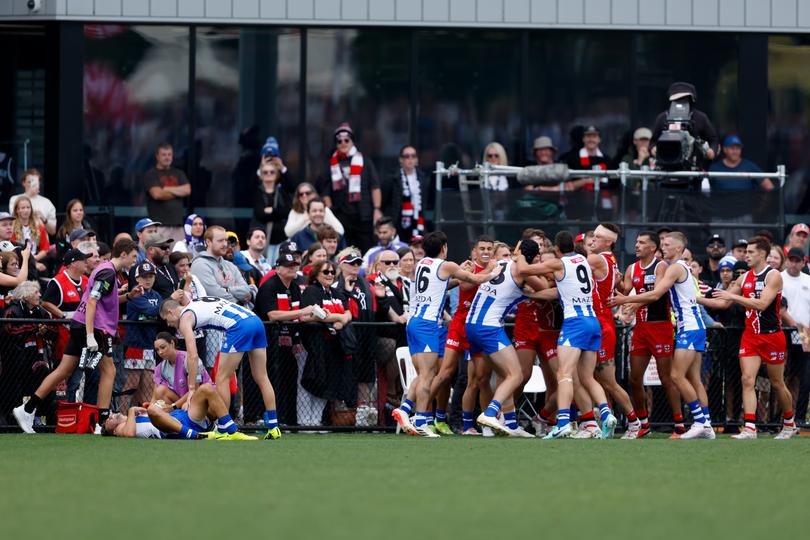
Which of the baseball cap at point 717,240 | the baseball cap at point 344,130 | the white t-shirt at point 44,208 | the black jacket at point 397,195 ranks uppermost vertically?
the baseball cap at point 344,130

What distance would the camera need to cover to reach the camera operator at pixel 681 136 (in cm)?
1805

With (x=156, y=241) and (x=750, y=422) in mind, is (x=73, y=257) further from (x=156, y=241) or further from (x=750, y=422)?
(x=750, y=422)

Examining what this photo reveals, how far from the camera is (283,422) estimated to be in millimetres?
16156

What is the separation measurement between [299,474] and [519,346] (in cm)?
561

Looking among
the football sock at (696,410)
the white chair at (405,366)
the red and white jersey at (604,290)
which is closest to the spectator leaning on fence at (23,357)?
the white chair at (405,366)

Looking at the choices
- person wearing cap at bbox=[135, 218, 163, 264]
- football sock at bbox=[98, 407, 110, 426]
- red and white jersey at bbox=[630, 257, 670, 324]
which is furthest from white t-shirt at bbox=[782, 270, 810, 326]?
football sock at bbox=[98, 407, 110, 426]

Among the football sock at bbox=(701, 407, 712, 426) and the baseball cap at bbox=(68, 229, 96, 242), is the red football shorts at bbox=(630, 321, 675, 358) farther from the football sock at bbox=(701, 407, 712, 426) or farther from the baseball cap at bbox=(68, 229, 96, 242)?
the baseball cap at bbox=(68, 229, 96, 242)

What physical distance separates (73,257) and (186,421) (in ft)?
8.66

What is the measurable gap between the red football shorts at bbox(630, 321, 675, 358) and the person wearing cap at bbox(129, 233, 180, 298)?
5.06 m

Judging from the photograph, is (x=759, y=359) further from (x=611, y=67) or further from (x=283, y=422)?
(x=611, y=67)

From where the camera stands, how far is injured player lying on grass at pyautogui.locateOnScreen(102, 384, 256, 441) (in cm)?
1437

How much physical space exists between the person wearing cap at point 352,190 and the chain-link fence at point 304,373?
3.74 metres

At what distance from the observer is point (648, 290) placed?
1595cm

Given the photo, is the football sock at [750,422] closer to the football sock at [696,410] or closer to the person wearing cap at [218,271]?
the football sock at [696,410]
